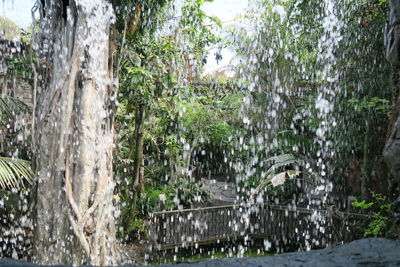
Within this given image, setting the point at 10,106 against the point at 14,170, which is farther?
the point at 10,106

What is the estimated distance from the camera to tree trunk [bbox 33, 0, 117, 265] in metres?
3.90

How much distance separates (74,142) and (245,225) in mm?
6211

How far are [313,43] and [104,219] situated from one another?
731 centimetres


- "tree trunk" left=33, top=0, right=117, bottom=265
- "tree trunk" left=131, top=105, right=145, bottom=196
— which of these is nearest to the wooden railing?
"tree trunk" left=131, top=105, right=145, bottom=196

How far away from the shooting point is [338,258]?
1588 mm

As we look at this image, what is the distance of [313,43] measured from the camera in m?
9.36

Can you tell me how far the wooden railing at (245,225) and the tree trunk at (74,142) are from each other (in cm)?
365

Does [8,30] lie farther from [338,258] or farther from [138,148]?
[338,258]

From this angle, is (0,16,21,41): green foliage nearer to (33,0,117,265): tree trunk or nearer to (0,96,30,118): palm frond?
(0,96,30,118): palm frond

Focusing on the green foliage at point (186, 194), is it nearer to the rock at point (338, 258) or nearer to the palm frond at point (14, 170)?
the palm frond at point (14, 170)

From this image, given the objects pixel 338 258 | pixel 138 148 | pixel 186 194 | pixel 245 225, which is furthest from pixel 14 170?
pixel 245 225

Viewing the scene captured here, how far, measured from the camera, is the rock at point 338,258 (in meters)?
1.51

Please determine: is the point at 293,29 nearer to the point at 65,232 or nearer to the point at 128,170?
the point at 128,170

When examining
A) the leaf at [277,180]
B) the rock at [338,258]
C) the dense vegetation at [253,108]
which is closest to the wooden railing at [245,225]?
the dense vegetation at [253,108]
